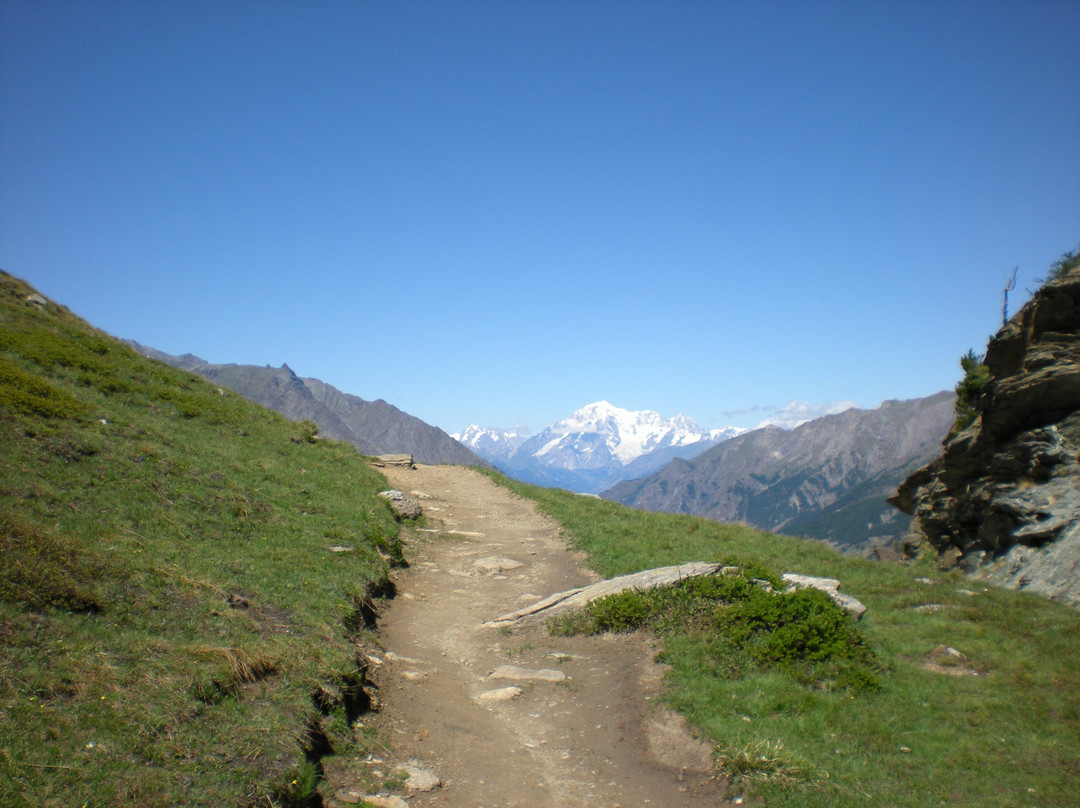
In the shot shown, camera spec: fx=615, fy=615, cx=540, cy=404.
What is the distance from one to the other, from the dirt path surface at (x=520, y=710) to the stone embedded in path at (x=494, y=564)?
1393 millimetres

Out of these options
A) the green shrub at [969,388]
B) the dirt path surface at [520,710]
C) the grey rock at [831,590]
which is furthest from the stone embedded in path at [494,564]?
the green shrub at [969,388]

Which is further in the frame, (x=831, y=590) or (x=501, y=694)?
(x=831, y=590)

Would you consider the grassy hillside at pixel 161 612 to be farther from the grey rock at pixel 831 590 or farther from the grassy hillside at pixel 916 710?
the grey rock at pixel 831 590

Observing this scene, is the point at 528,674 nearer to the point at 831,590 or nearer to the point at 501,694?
the point at 501,694

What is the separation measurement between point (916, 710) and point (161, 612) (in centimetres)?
1291

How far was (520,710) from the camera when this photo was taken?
38.2 feet

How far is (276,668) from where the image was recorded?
9688mm

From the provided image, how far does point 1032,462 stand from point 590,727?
823 inches

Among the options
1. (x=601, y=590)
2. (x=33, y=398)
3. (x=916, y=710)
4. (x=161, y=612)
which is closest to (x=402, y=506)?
(x=601, y=590)

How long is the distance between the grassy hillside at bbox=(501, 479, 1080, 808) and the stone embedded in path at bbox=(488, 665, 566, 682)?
2.32 metres

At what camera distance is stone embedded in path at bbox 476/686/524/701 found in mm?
12078

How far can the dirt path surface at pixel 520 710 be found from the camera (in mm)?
9062

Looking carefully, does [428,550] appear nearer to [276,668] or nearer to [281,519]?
[281,519]

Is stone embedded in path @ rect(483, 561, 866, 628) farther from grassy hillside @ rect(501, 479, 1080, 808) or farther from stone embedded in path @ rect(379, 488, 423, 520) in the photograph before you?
stone embedded in path @ rect(379, 488, 423, 520)
